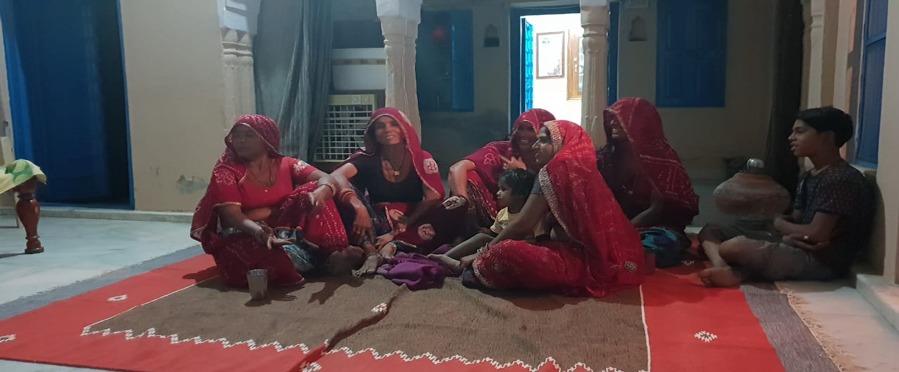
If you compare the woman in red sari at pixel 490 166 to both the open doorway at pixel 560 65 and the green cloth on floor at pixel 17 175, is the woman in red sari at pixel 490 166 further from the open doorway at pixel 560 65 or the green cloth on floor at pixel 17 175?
the open doorway at pixel 560 65

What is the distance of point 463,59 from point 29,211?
497 centimetres

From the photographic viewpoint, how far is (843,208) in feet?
9.82

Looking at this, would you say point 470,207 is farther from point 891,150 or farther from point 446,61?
point 446,61

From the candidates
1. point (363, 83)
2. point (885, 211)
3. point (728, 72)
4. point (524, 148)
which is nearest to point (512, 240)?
point (524, 148)

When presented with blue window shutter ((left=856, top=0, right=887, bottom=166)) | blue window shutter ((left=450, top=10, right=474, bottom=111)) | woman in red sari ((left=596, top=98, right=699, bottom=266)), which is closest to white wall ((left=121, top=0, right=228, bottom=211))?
blue window shutter ((left=450, top=10, right=474, bottom=111))

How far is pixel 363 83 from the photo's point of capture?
19.4ft

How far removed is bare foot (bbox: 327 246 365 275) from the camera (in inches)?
138

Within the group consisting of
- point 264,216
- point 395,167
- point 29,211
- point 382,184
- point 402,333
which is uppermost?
point 395,167

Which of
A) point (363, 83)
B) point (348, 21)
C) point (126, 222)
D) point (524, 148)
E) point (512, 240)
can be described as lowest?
point (126, 222)

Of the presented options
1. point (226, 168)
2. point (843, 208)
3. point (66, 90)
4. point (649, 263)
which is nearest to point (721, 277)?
point (649, 263)

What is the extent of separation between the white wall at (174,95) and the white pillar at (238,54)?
10 centimetres

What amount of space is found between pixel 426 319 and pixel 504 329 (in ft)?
1.15

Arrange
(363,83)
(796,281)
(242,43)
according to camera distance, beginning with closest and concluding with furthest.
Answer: (796,281)
(242,43)
(363,83)

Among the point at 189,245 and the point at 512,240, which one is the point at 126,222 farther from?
the point at 512,240
